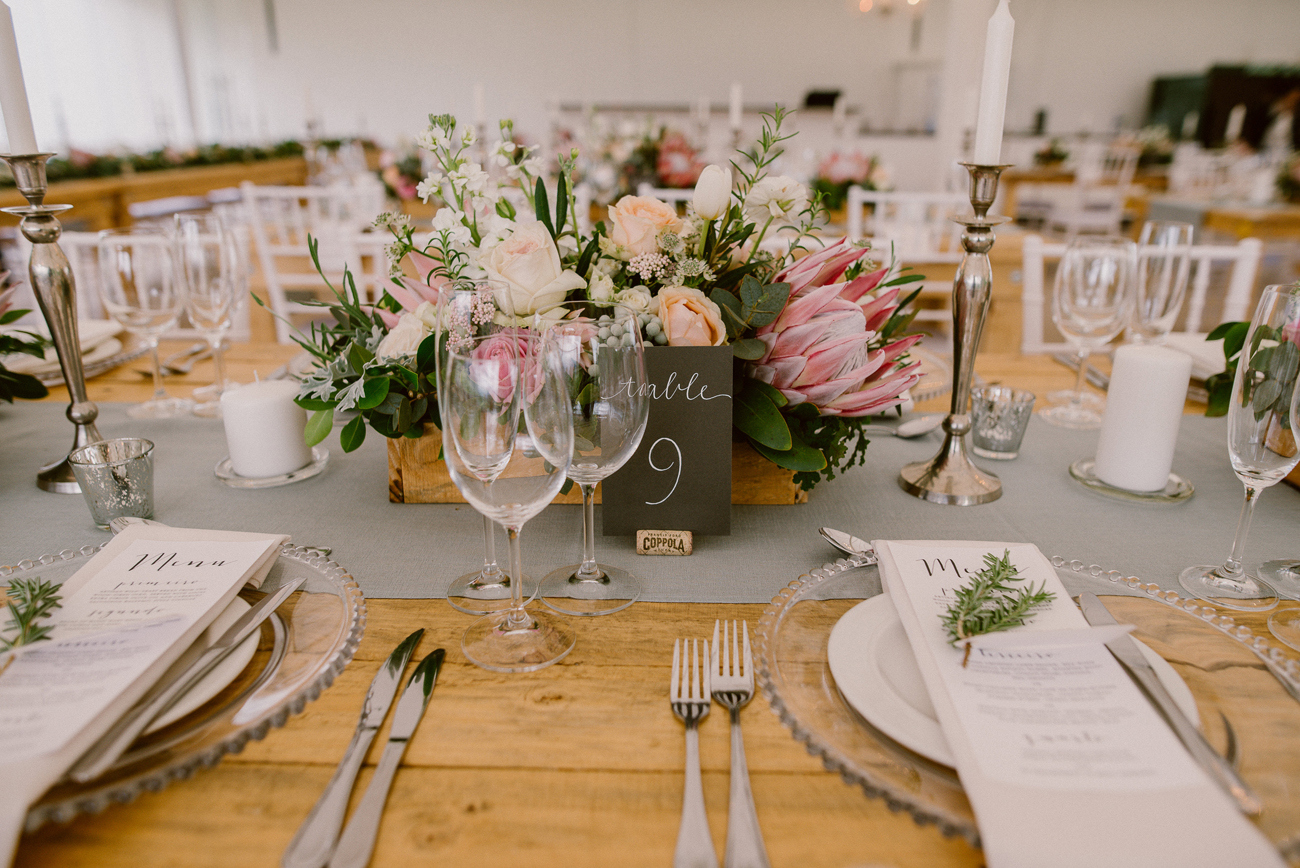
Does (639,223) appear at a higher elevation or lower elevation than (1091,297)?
higher

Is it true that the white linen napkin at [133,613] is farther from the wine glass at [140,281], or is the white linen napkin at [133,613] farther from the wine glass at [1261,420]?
the wine glass at [1261,420]

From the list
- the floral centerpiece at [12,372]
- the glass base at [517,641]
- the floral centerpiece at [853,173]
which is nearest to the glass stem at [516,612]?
the glass base at [517,641]

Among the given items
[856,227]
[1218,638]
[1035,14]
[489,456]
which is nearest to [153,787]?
[489,456]

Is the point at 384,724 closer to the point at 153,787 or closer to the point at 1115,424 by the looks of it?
the point at 153,787

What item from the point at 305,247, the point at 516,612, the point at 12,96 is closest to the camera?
the point at 516,612

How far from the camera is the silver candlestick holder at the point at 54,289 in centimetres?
93

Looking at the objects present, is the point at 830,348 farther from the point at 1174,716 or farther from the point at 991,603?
the point at 1174,716

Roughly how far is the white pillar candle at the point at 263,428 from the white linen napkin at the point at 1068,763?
77cm

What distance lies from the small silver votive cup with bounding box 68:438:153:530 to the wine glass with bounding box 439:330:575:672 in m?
0.48

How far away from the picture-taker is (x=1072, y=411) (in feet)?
4.27

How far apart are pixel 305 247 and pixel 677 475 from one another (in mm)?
2484

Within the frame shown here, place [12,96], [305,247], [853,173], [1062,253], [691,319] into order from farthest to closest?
[853,173] < [305,247] < [1062,253] < [12,96] < [691,319]

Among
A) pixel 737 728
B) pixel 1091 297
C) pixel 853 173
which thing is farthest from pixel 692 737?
pixel 853 173

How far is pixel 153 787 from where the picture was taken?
1.62 feet
